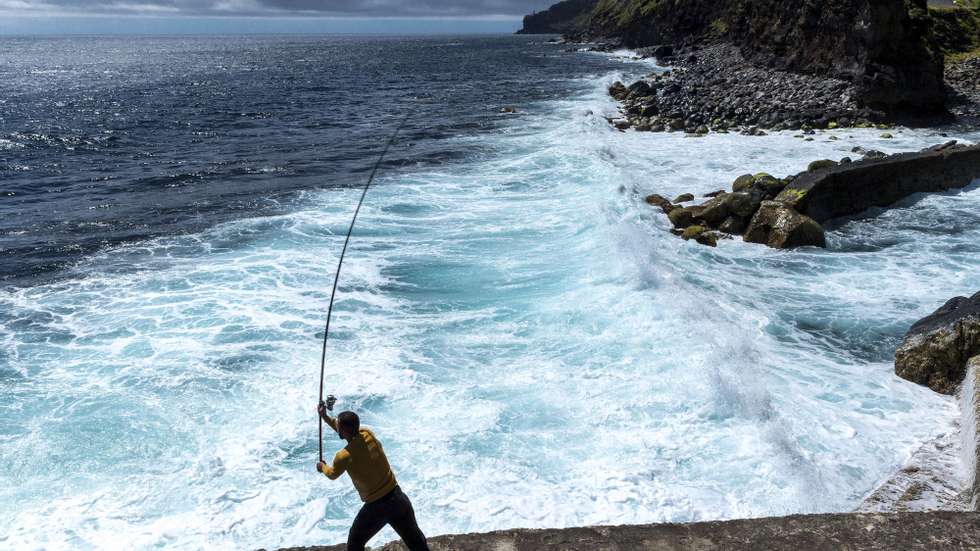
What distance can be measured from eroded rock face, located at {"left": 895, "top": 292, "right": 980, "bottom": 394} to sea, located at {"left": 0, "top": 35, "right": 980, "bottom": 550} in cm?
30

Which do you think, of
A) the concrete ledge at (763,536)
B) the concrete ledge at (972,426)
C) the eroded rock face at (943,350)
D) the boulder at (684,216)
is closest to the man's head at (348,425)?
the concrete ledge at (763,536)

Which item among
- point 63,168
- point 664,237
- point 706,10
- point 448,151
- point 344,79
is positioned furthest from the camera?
point 706,10

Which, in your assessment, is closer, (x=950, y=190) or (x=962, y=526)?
(x=962, y=526)

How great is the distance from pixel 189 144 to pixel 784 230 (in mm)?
26282

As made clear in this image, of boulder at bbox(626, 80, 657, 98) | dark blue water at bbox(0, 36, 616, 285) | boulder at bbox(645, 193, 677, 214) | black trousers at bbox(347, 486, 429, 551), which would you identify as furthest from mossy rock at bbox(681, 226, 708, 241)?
boulder at bbox(626, 80, 657, 98)

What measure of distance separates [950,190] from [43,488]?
72.7 ft

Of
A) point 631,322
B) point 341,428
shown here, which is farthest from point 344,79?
point 341,428

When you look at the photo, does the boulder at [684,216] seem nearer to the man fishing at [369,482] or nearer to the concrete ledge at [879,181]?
the concrete ledge at [879,181]

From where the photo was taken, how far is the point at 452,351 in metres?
10.5

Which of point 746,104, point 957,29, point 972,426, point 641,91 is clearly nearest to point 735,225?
point 972,426

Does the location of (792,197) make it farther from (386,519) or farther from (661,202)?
(386,519)

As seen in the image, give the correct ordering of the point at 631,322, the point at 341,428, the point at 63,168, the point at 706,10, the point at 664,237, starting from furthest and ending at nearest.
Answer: the point at 706,10
the point at 63,168
the point at 664,237
the point at 631,322
the point at 341,428

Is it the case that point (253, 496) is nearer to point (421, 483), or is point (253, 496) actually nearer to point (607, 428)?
point (421, 483)

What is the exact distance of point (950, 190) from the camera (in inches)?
752
